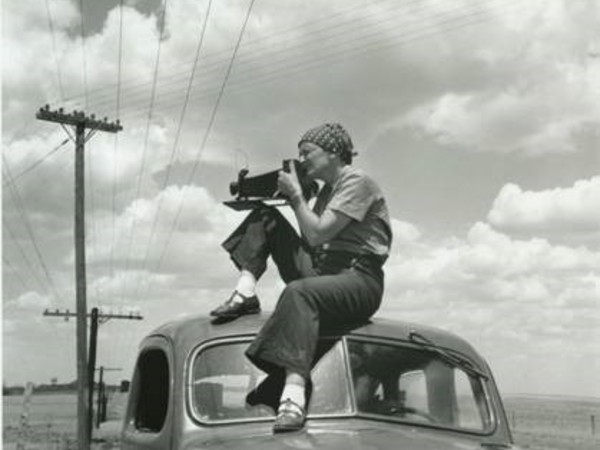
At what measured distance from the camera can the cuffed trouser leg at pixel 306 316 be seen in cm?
387

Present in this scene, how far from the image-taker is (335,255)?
14.4ft

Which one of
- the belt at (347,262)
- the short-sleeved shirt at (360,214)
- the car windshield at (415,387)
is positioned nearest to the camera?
the car windshield at (415,387)

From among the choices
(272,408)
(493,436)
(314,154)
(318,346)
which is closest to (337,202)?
(314,154)

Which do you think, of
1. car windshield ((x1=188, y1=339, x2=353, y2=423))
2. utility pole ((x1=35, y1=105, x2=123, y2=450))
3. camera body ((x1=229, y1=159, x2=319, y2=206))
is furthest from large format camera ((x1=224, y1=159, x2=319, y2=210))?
utility pole ((x1=35, y1=105, x2=123, y2=450))

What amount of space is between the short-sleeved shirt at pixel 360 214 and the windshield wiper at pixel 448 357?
0.44 metres

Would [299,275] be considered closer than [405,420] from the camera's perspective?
No

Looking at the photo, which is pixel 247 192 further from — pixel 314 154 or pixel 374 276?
pixel 374 276

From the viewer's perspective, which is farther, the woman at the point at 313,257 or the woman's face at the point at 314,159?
the woman's face at the point at 314,159

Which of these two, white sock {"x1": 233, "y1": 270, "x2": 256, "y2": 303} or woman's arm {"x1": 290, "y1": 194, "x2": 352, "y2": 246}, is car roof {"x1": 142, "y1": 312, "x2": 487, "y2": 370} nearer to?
white sock {"x1": 233, "y1": 270, "x2": 256, "y2": 303}

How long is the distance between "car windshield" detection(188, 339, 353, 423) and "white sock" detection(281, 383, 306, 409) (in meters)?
0.16

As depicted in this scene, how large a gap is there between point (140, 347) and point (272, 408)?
127 cm

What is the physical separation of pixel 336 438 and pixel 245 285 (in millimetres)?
1120

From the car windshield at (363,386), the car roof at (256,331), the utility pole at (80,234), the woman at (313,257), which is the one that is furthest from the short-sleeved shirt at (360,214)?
the utility pole at (80,234)

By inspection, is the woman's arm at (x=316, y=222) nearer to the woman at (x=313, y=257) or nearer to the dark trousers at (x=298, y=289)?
the woman at (x=313, y=257)
